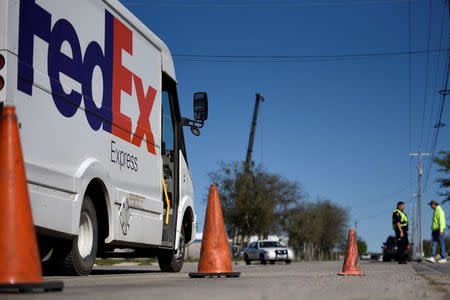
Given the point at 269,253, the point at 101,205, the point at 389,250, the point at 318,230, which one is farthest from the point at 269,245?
the point at 318,230

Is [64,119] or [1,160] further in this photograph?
[64,119]

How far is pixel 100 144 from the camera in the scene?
8398mm

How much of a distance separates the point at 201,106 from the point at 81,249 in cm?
424

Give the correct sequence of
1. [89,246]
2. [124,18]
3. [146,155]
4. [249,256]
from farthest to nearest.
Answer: [249,256], [146,155], [124,18], [89,246]

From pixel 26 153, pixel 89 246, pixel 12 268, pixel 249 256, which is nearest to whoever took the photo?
pixel 12 268

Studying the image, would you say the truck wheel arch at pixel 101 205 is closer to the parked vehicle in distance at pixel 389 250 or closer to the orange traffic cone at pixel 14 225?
the orange traffic cone at pixel 14 225

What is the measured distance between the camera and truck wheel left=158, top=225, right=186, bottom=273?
11648mm

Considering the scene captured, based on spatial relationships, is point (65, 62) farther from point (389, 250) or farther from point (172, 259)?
point (389, 250)

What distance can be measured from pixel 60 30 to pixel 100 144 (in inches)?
60.0

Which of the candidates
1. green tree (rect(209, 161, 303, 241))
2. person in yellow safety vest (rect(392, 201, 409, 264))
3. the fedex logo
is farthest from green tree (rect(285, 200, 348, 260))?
the fedex logo

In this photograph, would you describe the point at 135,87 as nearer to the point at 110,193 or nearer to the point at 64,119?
A: the point at 110,193

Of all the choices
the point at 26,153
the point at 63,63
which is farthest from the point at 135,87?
the point at 26,153

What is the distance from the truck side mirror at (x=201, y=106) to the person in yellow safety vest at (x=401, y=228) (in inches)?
375

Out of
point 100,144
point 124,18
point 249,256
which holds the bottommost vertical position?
point 249,256
